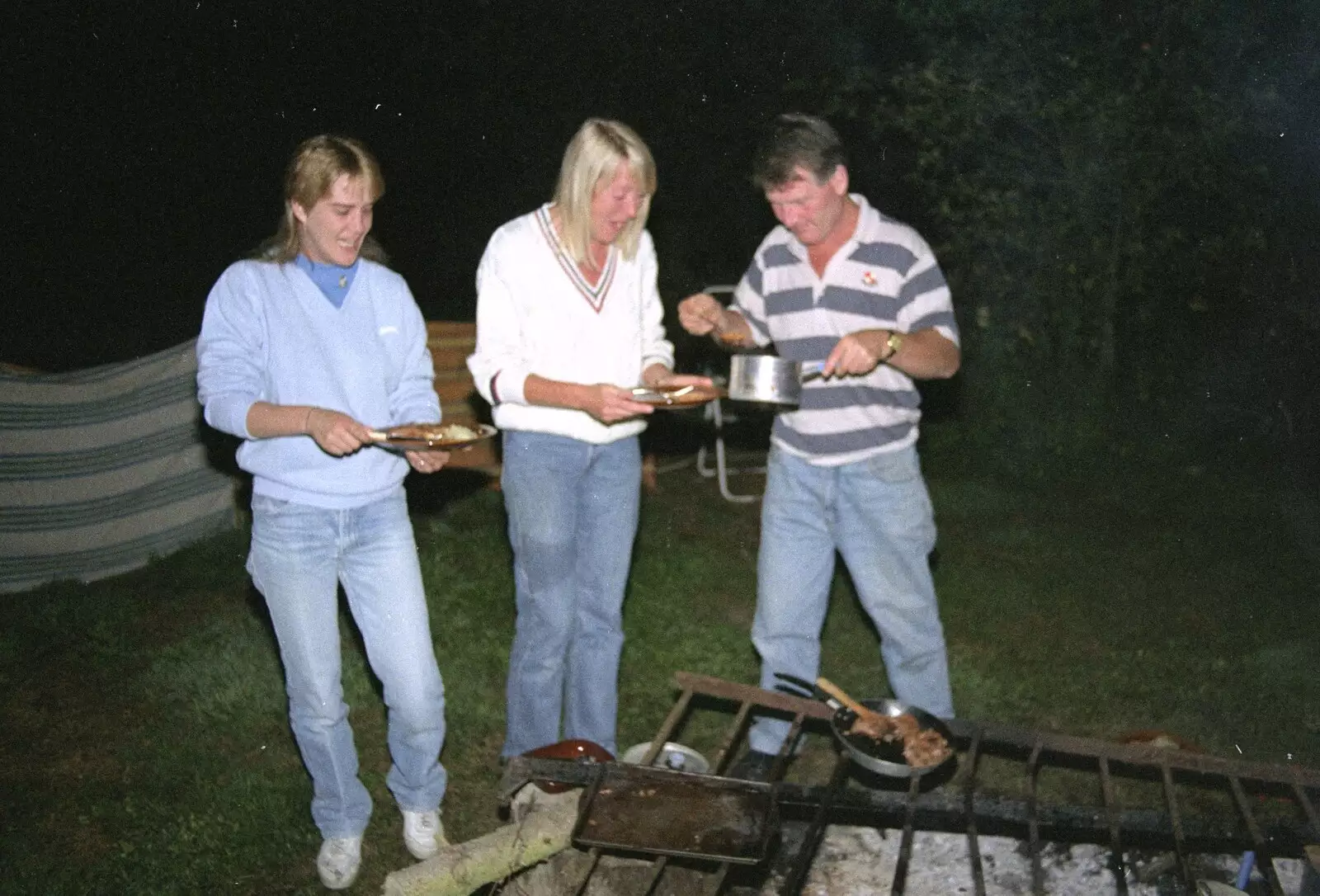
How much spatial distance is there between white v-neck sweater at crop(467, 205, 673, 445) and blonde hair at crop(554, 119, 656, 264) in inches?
2.9

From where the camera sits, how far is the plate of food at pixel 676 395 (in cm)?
356

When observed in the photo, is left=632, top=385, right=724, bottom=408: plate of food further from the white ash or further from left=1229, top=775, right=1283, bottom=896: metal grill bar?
left=1229, top=775, right=1283, bottom=896: metal grill bar

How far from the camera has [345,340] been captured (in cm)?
343

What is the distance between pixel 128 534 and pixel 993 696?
578 cm

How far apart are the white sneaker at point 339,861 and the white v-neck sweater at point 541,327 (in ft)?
5.30

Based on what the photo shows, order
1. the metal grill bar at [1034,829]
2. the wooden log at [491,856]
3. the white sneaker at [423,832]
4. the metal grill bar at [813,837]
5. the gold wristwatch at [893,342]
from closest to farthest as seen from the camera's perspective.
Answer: the metal grill bar at [813,837] < the metal grill bar at [1034,829] < the wooden log at [491,856] < the gold wristwatch at [893,342] < the white sneaker at [423,832]

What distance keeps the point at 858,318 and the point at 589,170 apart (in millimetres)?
1126

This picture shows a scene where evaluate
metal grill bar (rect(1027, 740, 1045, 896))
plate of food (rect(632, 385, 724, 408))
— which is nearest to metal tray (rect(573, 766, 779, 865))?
metal grill bar (rect(1027, 740, 1045, 896))

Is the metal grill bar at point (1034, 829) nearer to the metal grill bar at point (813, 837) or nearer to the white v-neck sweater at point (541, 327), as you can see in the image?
the metal grill bar at point (813, 837)

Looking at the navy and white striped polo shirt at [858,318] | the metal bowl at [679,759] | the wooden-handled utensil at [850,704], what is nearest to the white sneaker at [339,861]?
the metal bowl at [679,759]

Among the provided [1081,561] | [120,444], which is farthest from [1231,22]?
[120,444]

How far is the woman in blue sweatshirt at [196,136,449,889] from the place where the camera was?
326 centimetres

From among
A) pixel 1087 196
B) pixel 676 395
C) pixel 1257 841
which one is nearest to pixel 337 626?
pixel 676 395

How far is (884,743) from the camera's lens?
11.8 ft
